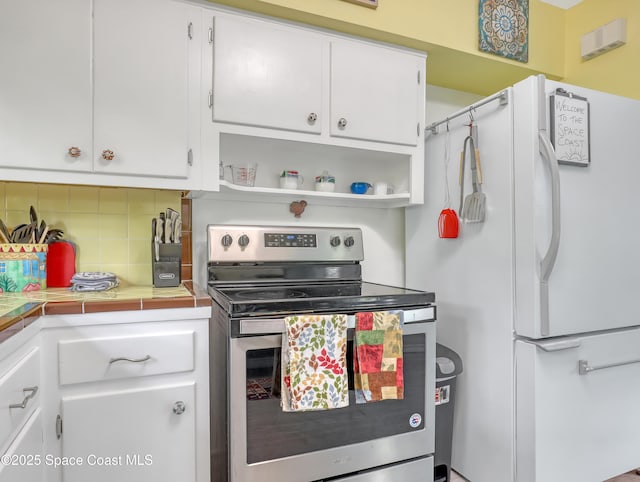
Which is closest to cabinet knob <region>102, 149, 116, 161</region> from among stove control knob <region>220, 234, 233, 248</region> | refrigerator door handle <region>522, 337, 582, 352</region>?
stove control knob <region>220, 234, 233, 248</region>

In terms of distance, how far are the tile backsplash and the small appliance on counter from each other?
0.57 ft

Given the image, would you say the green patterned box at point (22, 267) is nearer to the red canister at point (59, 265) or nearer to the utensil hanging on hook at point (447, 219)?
the red canister at point (59, 265)

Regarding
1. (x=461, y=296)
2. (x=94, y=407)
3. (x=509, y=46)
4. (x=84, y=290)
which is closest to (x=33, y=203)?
(x=84, y=290)

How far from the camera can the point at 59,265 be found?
1.61 metres

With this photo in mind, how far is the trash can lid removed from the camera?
169 cm

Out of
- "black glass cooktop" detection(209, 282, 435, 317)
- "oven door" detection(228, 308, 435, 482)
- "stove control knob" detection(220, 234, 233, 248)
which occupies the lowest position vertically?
"oven door" detection(228, 308, 435, 482)

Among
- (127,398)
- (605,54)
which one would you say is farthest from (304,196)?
(605,54)

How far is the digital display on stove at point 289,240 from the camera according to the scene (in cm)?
187

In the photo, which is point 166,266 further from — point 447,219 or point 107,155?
point 447,219

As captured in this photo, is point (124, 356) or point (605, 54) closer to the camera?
point (124, 356)

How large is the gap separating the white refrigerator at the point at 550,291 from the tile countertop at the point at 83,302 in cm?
119

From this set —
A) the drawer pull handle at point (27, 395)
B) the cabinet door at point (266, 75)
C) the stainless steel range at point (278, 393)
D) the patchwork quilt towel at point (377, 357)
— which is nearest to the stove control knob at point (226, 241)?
the stainless steel range at point (278, 393)

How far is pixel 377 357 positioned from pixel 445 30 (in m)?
1.57

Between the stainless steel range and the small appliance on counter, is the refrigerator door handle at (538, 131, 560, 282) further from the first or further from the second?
the small appliance on counter
